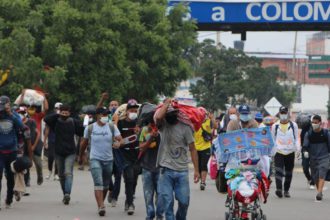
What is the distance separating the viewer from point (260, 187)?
515 inches

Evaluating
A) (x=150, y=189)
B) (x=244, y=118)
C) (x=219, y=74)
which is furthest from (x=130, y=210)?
(x=219, y=74)

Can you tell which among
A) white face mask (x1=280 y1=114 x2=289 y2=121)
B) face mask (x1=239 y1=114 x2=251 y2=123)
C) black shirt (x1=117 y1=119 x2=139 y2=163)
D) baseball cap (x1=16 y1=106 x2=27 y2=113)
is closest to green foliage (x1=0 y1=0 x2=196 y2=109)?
baseball cap (x1=16 y1=106 x2=27 y2=113)

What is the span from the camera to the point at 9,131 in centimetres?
1496

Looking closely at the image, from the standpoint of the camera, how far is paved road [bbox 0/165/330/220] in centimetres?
1488

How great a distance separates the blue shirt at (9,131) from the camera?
48.9 feet

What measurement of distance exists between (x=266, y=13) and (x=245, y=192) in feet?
70.3

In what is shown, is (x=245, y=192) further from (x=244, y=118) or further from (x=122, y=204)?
(x=122, y=204)

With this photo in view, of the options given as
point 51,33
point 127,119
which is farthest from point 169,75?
point 127,119

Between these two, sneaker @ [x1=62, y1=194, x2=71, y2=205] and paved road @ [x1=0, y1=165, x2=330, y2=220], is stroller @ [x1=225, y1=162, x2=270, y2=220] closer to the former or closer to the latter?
paved road @ [x1=0, y1=165, x2=330, y2=220]

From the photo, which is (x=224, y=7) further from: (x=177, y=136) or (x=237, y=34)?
(x=177, y=136)

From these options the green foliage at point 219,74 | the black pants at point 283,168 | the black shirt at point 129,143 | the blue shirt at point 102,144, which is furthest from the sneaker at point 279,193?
the green foliage at point 219,74

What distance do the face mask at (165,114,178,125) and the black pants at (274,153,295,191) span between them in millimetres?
7145

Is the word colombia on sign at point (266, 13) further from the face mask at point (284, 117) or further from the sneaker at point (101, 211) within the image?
the sneaker at point (101, 211)

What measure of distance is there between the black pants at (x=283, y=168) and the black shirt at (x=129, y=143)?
4346 mm
